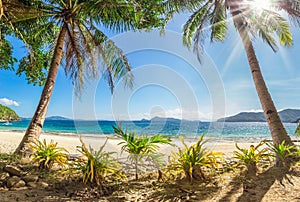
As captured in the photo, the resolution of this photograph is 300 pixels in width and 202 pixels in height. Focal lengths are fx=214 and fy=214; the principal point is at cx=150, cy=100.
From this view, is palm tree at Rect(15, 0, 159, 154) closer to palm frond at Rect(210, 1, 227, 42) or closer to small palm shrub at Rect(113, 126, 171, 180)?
palm frond at Rect(210, 1, 227, 42)

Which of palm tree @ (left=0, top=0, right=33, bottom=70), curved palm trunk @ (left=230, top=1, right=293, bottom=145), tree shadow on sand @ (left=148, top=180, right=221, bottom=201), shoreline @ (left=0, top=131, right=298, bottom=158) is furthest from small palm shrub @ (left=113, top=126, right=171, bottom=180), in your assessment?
palm tree @ (left=0, top=0, right=33, bottom=70)

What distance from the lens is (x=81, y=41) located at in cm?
788

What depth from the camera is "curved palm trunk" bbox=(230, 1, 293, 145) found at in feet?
16.9

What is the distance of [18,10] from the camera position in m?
6.02

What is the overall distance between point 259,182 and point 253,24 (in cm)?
511

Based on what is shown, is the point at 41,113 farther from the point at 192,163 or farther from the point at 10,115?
the point at 10,115

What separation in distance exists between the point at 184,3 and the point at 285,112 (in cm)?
4672

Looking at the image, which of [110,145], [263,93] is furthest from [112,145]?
[263,93]

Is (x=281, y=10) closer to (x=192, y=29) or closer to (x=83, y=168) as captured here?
(x=192, y=29)

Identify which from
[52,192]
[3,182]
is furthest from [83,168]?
[3,182]

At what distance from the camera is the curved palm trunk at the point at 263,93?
5.14 metres

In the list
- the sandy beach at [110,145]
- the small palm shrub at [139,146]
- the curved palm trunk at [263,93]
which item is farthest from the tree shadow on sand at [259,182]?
the sandy beach at [110,145]

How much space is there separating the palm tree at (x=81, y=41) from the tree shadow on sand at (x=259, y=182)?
16.6 feet

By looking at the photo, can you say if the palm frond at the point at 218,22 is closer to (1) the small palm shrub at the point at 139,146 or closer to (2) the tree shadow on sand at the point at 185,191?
(1) the small palm shrub at the point at 139,146
